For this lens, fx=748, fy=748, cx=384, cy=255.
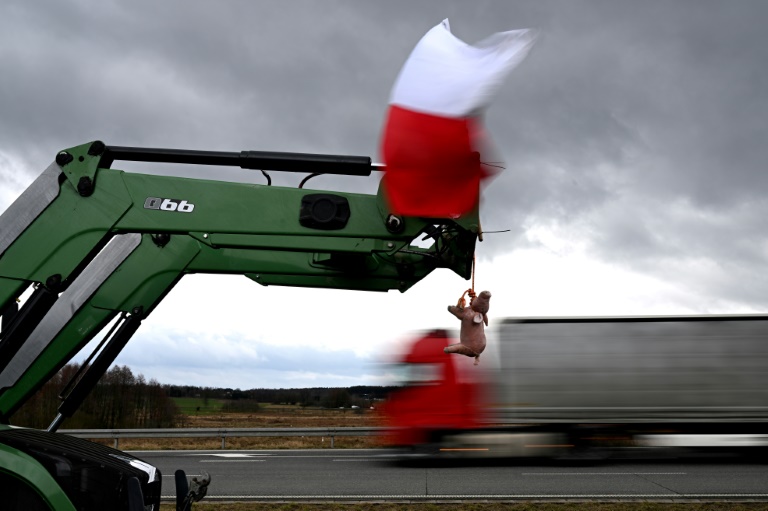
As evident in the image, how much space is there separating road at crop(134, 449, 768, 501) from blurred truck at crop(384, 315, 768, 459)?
53 cm

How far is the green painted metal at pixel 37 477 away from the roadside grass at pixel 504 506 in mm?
4590

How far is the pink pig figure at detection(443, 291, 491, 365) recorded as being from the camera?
5086 millimetres

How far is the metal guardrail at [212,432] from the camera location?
1897cm

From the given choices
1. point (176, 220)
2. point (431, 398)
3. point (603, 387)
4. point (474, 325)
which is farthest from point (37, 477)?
point (603, 387)

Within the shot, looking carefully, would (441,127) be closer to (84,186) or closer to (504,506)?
(84,186)

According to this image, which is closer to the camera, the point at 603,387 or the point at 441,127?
the point at 441,127

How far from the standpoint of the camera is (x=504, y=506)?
833 cm

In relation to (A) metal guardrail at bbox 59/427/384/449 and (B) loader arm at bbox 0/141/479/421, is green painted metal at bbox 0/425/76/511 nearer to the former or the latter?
(B) loader arm at bbox 0/141/479/421

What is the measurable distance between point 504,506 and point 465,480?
2.88 m

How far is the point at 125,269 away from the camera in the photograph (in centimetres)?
620

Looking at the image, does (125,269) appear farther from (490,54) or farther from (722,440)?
(722,440)

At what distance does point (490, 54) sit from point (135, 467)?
3523mm

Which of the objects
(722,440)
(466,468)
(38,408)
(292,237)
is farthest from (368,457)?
(292,237)

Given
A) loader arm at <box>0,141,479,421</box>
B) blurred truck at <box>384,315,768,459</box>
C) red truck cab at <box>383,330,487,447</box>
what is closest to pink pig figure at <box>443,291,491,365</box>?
loader arm at <box>0,141,479,421</box>
